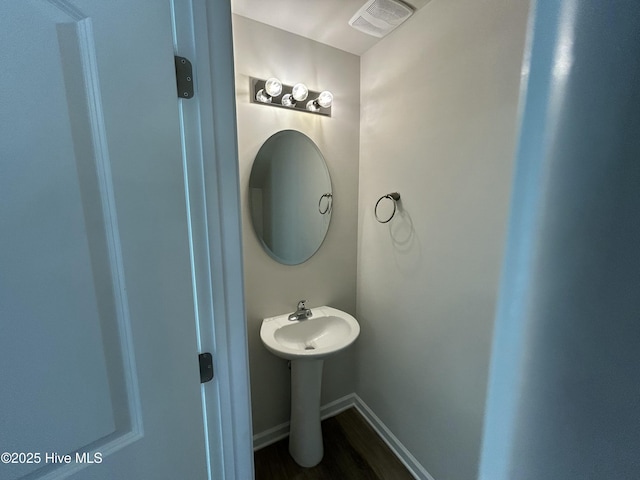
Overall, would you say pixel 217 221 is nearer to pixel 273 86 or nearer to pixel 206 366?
pixel 206 366

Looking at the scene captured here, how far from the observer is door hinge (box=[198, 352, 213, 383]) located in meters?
0.65

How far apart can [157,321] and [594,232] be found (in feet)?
2.38

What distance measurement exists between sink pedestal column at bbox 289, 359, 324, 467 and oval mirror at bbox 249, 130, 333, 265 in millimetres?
671

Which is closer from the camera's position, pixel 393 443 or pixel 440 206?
pixel 440 206

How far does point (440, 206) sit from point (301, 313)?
1017mm

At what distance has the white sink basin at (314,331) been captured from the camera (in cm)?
136

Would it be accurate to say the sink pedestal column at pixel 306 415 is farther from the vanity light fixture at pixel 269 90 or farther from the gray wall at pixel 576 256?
the vanity light fixture at pixel 269 90

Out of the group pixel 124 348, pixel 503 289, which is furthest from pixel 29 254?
pixel 503 289

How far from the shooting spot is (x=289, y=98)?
4.49ft

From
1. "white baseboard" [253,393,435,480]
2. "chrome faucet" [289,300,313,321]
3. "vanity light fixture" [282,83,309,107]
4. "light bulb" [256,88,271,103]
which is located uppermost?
"vanity light fixture" [282,83,309,107]

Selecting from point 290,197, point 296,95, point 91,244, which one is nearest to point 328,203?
point 290,197

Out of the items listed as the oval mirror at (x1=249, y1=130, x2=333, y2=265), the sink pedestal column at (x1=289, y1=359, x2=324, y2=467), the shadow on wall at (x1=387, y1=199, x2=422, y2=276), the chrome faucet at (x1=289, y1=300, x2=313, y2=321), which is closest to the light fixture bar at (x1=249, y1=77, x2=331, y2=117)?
the oval mirror at (x1=249, y1=130, x2=333, y2=265)

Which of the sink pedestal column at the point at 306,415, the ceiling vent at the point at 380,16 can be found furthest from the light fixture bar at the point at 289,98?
the sink pedestal column at the point at 306,415

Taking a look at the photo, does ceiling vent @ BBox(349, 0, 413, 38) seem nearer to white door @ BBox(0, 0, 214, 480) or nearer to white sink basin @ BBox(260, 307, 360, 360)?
white door @ BBox(0, 0, 214, 480)
